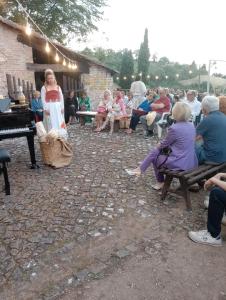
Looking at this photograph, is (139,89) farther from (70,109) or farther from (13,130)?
(13,130)

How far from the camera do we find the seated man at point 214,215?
3010 mm

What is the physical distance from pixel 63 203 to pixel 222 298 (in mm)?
2494

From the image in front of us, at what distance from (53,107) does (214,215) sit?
15.4 ft

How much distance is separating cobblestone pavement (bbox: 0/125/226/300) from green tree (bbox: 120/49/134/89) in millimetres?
35952

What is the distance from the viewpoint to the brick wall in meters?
10.4

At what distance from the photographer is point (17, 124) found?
5328 mm

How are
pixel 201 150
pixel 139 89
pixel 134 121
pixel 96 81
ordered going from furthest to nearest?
pixel 96 81 → pixel 139 89 → pixel 134 121 → pixel 201 150

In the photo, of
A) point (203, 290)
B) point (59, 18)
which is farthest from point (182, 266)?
point (59, 18)

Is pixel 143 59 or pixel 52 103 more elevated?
pixel 143 59

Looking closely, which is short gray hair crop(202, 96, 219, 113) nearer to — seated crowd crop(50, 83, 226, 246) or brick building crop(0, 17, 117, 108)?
seated crowd crop(50, 83, 226, 246)

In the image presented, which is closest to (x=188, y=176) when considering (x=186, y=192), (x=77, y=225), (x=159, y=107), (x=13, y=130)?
(x=186, y=192)

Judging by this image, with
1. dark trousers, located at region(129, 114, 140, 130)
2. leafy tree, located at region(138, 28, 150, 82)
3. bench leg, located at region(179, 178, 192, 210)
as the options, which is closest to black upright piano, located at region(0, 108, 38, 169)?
bench leg, located at region(179, 178, 192, 210)

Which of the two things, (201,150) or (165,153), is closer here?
(165,153)

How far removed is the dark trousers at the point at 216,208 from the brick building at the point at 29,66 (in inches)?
345
